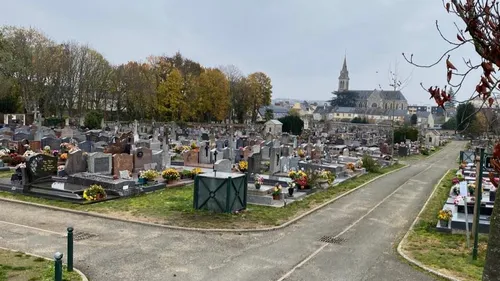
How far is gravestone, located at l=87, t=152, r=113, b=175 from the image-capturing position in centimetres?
1869

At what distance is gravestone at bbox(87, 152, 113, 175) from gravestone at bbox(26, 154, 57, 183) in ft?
5.31

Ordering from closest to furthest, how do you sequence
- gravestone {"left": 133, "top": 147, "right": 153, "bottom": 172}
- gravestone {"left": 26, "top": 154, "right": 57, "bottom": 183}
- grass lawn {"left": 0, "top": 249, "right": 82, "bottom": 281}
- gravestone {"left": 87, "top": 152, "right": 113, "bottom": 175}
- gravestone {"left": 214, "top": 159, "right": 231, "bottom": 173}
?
grass lawn {"left": 0, "top": 249, "right": 82, "bottom": 281} < gravestone {"left": 26, "top": 154, "right": 57, "bottom": 183} < gravestone {"left": 214, "top": 159, "right": 231, "bottom": 173} < gravestone {"left": 87, "top": 152, "right": 113, "bottom": 175} < gravestone {"left": 133, "top": 147, "right": 153, "bottom": 172}

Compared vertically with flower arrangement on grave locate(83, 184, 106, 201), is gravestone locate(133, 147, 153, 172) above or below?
above

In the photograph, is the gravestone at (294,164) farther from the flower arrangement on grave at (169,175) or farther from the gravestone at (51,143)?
the gravestone at (51,143)

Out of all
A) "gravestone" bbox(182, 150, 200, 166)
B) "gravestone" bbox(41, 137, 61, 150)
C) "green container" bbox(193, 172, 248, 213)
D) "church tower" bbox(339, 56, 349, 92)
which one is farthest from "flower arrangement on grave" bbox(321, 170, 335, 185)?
"church tower" bbox(339, 56, 349, 92)

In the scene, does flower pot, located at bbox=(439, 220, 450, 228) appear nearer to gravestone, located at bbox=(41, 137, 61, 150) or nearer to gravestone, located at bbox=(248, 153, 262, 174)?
gravestone, located at bbox=(248, 153, 262, 174)

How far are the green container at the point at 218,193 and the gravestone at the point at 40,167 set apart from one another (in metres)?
6.63

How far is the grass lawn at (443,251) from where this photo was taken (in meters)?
9.75

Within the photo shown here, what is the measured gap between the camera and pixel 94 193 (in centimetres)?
1517

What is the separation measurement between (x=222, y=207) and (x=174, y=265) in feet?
15.9

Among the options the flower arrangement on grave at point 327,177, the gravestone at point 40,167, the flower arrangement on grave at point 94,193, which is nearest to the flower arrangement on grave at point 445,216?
the flower arrangement on grave at point 327,177

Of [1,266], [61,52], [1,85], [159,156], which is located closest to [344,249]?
[1,266]

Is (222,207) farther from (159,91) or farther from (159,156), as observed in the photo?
(159,91)

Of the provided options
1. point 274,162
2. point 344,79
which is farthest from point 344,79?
point 274,162
